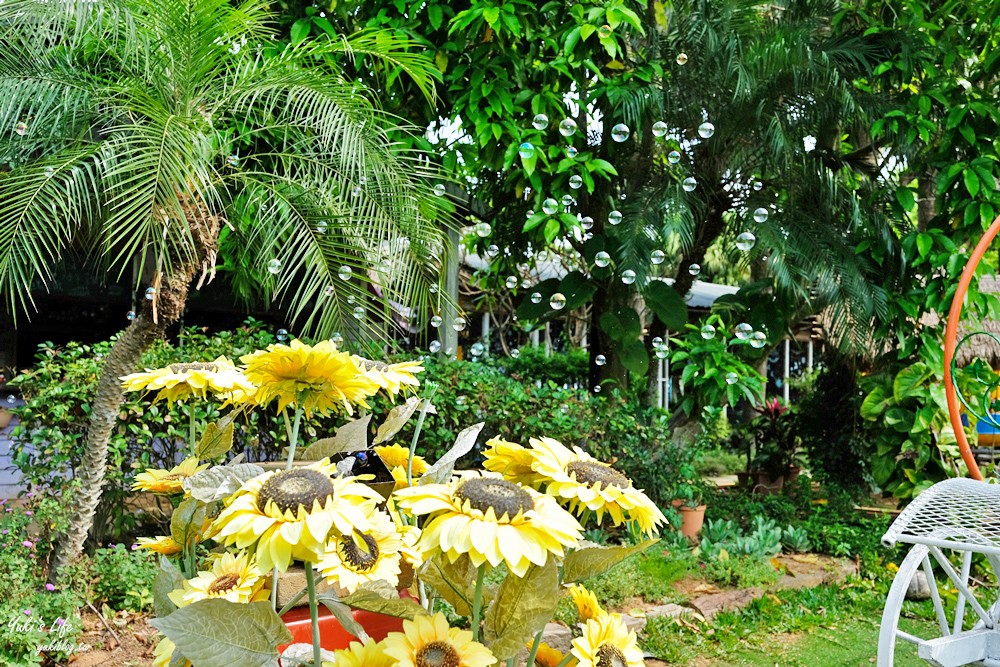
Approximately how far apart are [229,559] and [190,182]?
2512 mm

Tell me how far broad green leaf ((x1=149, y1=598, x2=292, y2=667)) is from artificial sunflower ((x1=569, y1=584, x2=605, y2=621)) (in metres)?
0.32

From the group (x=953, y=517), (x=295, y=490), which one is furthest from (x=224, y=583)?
(x=953, y=517)

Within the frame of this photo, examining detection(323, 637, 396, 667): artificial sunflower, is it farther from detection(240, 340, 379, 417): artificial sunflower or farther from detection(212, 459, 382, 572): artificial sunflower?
detection(240, 340, 379, 417): artificial sunflower

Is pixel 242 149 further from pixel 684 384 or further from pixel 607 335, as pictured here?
pixel 684 384

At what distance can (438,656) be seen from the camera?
0.77m

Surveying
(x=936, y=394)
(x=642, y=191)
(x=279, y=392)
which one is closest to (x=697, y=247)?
(x=642, y=191)

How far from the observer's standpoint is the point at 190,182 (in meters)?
3.16

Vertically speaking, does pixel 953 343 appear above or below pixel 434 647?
above

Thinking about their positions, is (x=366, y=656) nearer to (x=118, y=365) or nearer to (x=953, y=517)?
(x=953, y=517)

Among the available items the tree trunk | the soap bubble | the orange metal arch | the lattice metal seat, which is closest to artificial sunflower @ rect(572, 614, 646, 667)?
the lattice metal seat

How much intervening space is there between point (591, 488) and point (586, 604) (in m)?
0.16

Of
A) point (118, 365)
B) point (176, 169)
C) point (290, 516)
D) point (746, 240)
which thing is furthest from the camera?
point (746, 240)

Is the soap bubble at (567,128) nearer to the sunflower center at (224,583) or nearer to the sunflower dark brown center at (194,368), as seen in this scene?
the sunflower dark brown center at (194,368)

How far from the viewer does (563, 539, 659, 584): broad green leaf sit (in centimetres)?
85
